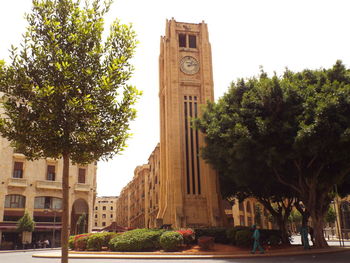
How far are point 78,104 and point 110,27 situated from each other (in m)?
Answer: 2.89

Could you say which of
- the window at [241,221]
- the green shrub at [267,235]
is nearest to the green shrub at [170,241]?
the green shrub at [267,235]

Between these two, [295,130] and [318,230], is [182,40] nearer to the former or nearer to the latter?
[295,130]

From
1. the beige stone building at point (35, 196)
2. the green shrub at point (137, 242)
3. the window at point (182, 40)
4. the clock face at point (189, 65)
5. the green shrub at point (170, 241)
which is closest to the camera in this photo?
the green shrub at point (170, 241)

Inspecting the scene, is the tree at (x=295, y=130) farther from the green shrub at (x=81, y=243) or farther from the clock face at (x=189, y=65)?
the clock face at (x=189, y=65)

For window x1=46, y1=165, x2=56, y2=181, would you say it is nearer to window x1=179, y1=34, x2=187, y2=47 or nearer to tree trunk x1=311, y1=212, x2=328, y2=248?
window x1=179, y1=34, x2=187, y2=47

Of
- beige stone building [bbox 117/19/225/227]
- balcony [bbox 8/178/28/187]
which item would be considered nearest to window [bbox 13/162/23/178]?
balcony [bbox 8/178/28/187]

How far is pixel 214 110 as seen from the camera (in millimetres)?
28406

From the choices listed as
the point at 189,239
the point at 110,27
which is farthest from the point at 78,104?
the point at 189,239

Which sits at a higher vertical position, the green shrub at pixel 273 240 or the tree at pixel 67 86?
the tree at pixel 67 86

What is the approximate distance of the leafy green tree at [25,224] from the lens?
3950cm

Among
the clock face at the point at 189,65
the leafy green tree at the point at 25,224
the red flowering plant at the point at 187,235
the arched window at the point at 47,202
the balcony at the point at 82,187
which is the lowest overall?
the red flowering plant at the point at 187,235

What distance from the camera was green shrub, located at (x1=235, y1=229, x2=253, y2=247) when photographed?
2258 cm

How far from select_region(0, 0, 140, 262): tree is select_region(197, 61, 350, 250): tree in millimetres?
13368

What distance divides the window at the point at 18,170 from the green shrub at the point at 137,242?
86.4ft
